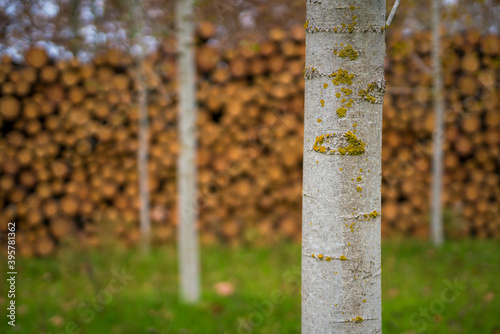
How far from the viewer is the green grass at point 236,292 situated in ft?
7.71

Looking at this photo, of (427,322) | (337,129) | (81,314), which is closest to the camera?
(337,129)

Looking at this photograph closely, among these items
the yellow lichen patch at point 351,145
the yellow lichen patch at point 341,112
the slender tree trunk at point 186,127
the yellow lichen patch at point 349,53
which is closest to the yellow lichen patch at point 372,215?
the yellow lichen patch at point 351,145

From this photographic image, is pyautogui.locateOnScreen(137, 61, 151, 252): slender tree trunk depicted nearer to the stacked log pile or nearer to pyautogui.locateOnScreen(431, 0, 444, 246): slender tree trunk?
the stacked log pile

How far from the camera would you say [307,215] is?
1.00m

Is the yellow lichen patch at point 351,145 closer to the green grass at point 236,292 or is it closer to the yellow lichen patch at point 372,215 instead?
the yellow lichen patch at point 372,215

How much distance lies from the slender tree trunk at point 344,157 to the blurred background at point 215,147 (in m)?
2.27

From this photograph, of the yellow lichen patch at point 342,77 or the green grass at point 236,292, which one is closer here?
the yellow lichen patch at point 342,77

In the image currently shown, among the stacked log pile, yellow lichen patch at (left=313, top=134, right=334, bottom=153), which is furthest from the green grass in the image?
yellow lichen patch at (left=313, top=134, right=334, bottom=153)

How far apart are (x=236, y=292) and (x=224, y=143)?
175 cm

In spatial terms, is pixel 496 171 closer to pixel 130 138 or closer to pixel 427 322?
pixel 427 322

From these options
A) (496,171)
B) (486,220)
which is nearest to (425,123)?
(496,171)

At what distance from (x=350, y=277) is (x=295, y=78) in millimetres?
3342

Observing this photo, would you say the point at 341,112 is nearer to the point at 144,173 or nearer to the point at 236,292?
the point at 236,292

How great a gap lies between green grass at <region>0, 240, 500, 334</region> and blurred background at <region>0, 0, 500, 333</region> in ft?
0.12
